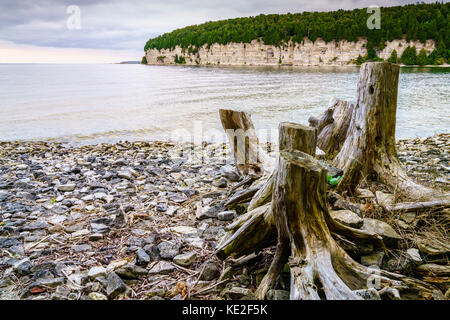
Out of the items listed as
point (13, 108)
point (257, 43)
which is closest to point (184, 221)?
point (13, 108)

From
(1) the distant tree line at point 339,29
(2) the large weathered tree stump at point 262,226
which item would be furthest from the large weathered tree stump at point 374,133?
(1) the distant tree line at point 339,29

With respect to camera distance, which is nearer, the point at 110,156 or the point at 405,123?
the point at 110,156

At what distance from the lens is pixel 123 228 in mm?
4594

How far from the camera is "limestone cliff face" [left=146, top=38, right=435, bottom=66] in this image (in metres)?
93.9

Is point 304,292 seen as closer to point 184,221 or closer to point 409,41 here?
point 184,221

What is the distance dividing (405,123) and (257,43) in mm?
108569

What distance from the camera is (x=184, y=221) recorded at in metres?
4.89

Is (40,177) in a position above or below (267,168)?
below

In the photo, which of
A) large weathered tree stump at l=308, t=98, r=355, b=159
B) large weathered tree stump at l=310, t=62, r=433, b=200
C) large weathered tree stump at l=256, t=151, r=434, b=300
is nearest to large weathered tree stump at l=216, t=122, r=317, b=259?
large weathered tree stump at l=256, t=151, r=434, b=300

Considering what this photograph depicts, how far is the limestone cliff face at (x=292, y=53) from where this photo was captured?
308 ft

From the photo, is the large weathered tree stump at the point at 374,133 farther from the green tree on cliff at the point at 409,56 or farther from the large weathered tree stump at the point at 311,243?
the green tree on cliff at the point at 409,56

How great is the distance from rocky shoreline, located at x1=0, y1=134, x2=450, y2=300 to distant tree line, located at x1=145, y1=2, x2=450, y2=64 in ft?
322

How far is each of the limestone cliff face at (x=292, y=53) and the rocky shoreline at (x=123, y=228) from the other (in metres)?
101

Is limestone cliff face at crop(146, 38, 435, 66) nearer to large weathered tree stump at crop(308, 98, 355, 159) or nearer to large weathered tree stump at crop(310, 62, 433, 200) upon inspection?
large weathered tree stump at crop(308, 98, 355, 159)
